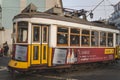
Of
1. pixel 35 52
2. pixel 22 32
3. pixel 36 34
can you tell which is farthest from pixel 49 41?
pixel 22 32

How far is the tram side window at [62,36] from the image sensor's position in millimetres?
18297

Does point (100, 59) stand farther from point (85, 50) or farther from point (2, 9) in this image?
point (2, 9)

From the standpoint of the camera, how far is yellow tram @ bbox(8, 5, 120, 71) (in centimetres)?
1697

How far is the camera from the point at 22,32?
17250mm

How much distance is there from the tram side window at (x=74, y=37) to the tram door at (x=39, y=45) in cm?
205

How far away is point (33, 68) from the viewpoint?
16.9 meters

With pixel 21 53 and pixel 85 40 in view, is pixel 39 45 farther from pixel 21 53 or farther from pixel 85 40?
pixel 85 40

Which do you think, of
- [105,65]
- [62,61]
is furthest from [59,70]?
[105,65]

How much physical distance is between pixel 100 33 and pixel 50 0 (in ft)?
63.0

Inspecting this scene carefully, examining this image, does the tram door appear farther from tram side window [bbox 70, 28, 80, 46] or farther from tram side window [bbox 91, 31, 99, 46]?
tram side window [bbox 91, 31, 99, 46]

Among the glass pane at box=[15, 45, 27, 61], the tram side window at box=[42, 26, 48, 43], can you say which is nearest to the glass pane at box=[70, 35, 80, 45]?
the tram side window at box=[42, 26, 48, 43]

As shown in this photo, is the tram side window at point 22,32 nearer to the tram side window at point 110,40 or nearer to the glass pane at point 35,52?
the glass pane at point 35,52

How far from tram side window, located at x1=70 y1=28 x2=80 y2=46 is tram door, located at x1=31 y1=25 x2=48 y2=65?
2.05 meters

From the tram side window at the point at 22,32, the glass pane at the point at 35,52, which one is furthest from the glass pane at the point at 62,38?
the tram side window at the point at 22,32
